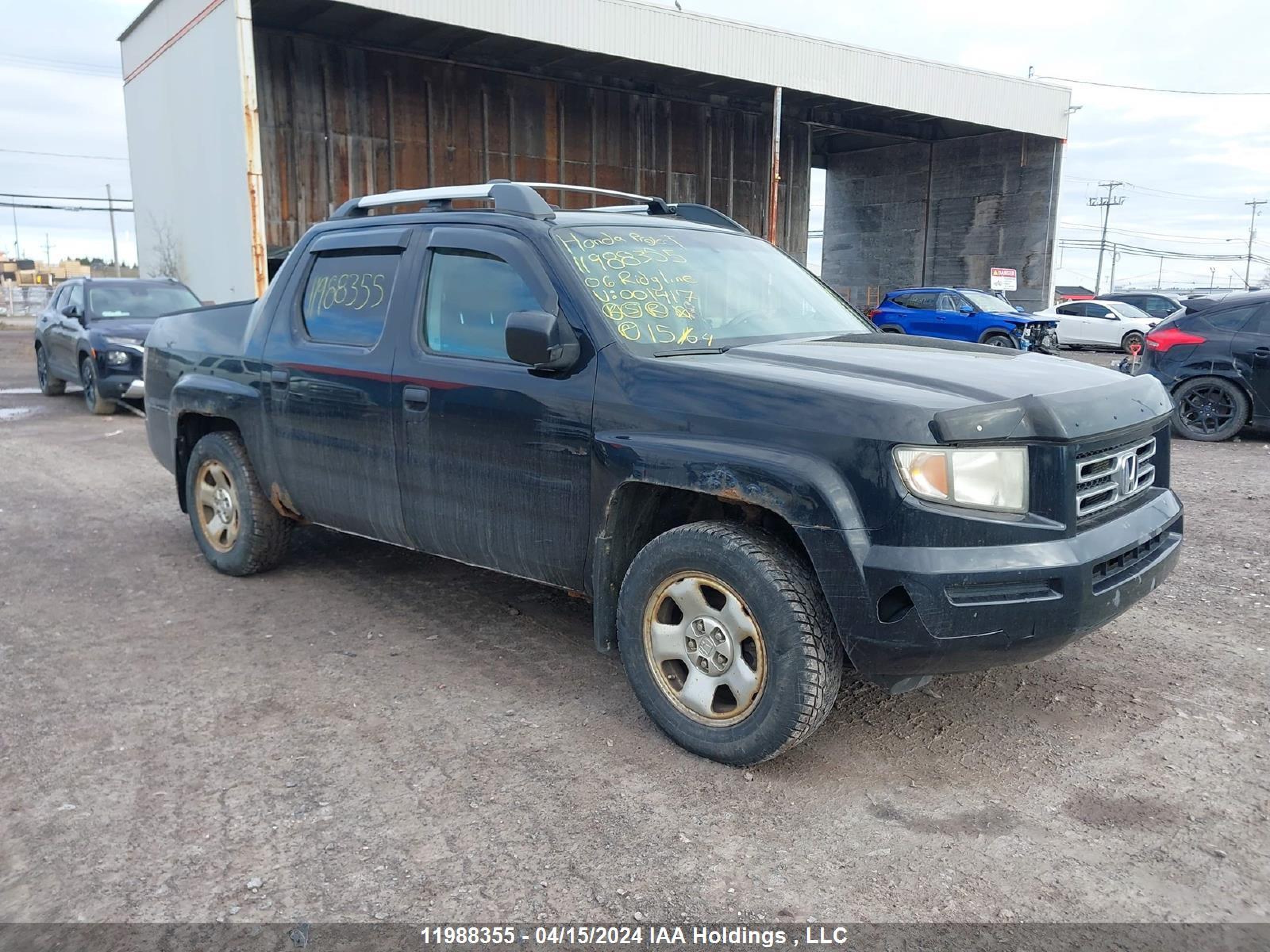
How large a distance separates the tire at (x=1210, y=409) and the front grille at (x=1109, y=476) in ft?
24.9

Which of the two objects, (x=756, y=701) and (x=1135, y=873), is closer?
(x=1135, y=873)

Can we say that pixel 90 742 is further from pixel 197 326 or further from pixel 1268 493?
pixel 1268 493

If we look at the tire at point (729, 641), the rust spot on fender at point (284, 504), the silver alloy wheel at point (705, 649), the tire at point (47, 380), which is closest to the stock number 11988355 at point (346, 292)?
the rust spot on fender at point (284, 504)

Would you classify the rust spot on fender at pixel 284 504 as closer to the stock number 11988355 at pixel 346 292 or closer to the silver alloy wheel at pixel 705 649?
the stock number 11988355 at pixel 346 292

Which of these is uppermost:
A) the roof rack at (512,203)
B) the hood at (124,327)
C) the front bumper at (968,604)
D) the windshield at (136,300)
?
the roof rack at (512,203)

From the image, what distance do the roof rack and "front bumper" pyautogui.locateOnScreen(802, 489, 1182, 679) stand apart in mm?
2029

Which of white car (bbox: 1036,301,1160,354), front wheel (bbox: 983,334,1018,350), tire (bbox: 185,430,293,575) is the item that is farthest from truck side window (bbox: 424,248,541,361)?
white car (bbox: 1036,301,1160,354)

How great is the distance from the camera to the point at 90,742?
3.64m

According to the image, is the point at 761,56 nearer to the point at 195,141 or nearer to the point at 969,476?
the point at 195,141

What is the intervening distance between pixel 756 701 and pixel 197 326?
4.11 metres

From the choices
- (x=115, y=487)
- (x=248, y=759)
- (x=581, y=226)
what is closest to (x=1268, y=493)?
(x=581, y=226)

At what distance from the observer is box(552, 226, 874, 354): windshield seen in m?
3.80

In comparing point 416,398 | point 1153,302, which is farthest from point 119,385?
point 1153,302

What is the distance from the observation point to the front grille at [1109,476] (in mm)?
3176
